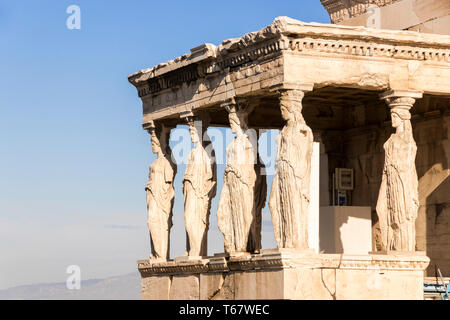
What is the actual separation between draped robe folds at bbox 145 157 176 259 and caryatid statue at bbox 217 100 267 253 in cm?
284

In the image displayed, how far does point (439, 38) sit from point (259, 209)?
486 centimetres

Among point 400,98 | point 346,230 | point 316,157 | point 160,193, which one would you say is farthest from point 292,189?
point 160,193

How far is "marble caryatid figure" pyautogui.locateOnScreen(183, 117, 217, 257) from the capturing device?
24094mm

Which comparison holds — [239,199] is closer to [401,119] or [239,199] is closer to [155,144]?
[401,119]

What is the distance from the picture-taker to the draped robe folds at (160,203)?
2544 centimetres

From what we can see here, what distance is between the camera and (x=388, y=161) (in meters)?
22.2

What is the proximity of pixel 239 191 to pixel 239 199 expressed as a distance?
0.46 ft

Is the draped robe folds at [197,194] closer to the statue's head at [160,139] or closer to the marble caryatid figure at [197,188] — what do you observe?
the marble caryatid figure at [197,188]

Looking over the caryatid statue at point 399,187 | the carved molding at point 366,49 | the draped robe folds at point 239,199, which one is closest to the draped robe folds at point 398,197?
the caryatid statue at point 399,187

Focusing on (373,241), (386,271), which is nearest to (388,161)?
(386,271)

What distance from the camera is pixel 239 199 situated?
22.6 metres

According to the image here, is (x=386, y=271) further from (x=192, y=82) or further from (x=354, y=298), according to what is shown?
(x=192, y=82)

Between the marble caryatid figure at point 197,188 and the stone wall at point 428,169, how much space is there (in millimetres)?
3637

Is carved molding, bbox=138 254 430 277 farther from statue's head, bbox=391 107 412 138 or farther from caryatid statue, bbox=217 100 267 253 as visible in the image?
statue's head, bbox=391 107 412 138
